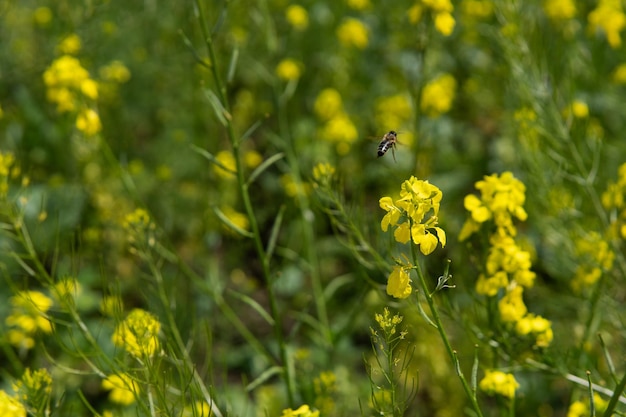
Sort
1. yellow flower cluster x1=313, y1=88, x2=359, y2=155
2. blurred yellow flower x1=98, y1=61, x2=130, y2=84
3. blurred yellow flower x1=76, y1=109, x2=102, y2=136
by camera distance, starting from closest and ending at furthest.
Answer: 1. blurred yellow flower x1=76, y1=109, x2=102, y2=136
2. yellow flower cluster x1=313, y1=88, x2=359, y2=155
3. blurred yellow flower x1=98, y1=61, x2=130, y2=84

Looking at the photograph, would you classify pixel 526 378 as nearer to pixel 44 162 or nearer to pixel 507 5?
pixel 507 5

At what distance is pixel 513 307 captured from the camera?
1.97 meters

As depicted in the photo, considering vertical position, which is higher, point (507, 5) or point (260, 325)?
point (507, 5)

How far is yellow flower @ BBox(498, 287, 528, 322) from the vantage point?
6.43 feet

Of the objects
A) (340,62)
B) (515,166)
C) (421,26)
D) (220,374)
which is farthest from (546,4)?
(220,374)

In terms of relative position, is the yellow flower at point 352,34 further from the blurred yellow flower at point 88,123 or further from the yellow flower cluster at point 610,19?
the blurred yellow flower at point 88,123

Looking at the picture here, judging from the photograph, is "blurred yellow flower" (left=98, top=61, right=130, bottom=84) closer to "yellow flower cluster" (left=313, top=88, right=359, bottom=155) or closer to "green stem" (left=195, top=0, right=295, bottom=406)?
"yellow flower cluster" (left=313, top=88, right=359, bottom=155)

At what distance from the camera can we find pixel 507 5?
119 inches

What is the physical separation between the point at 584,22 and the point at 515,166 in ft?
5.32

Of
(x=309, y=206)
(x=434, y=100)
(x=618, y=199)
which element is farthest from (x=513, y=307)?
(x=434, y=100)

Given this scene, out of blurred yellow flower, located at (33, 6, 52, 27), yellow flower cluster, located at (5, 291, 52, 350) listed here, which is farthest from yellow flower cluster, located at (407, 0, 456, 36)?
blurred yellow flower, located at (33, 6, 52, 27)

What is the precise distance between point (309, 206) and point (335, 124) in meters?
0.47

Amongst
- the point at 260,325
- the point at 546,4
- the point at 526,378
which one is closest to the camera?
the point at 526,378

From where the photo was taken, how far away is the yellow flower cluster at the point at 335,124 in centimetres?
399
